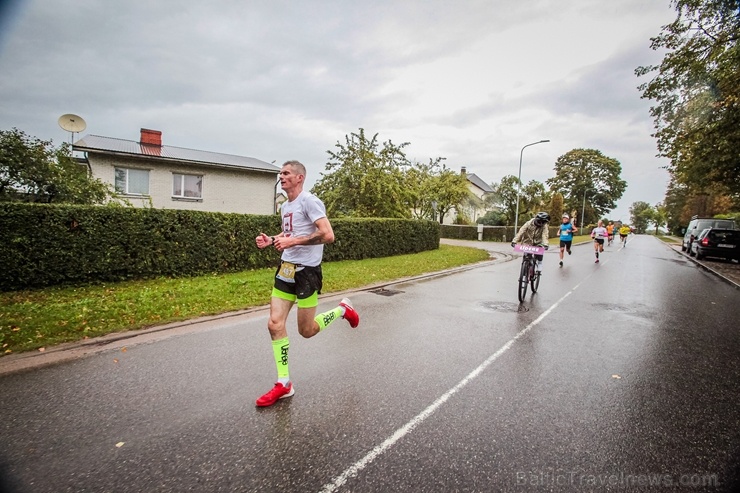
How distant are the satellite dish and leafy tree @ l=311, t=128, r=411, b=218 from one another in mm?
11857

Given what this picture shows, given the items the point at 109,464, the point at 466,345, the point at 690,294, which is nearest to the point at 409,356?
the point at 466,345

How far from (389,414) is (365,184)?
1779 centimetres

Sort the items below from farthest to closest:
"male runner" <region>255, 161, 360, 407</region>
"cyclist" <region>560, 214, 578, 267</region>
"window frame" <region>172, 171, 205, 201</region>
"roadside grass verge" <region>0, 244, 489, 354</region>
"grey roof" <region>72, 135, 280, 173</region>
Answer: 1. "window frame" <region>172, 171, 205, 201</region>
2. "grey roof" <region>72, 135, 280, 173</region>
3. "cyclist" <region>560, 214, 578, 267</region>
4. "roadside grass verge" <region>0, 244, 489, 354</region>
5. "male runner" <region>255, 161, 360, 407</region>

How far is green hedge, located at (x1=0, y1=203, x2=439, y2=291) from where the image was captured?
276 inches

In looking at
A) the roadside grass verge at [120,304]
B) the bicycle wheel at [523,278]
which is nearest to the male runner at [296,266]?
the roadside grass verge at [120,304]

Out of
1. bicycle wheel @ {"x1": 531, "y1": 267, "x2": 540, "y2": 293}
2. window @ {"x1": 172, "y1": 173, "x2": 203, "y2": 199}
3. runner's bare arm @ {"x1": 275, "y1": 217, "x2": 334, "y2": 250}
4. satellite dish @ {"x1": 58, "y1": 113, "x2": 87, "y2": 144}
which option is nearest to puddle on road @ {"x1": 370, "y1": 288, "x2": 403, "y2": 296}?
bicycle wheel @ {"x1": 531, "y1": 267, "x2": 540, "y2": 293}

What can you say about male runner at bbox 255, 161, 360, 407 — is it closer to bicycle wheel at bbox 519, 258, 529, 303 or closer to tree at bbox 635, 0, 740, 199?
bicycle wheel at bbox 519, 258, 529, 303

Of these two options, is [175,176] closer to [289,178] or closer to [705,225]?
[289,178]

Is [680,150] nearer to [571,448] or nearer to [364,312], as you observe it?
[364,312]

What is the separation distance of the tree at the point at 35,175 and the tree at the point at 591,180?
258 ft

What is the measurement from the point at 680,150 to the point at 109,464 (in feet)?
76.3

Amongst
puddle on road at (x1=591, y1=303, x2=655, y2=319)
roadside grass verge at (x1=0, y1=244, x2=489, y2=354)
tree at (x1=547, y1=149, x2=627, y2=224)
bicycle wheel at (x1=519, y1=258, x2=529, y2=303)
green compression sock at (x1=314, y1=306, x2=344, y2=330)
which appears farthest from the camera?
tree at (x1=547, y1=149, x2=627, y2=224)

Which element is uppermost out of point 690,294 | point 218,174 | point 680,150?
point 680,150

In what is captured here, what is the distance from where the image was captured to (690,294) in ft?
29.1
